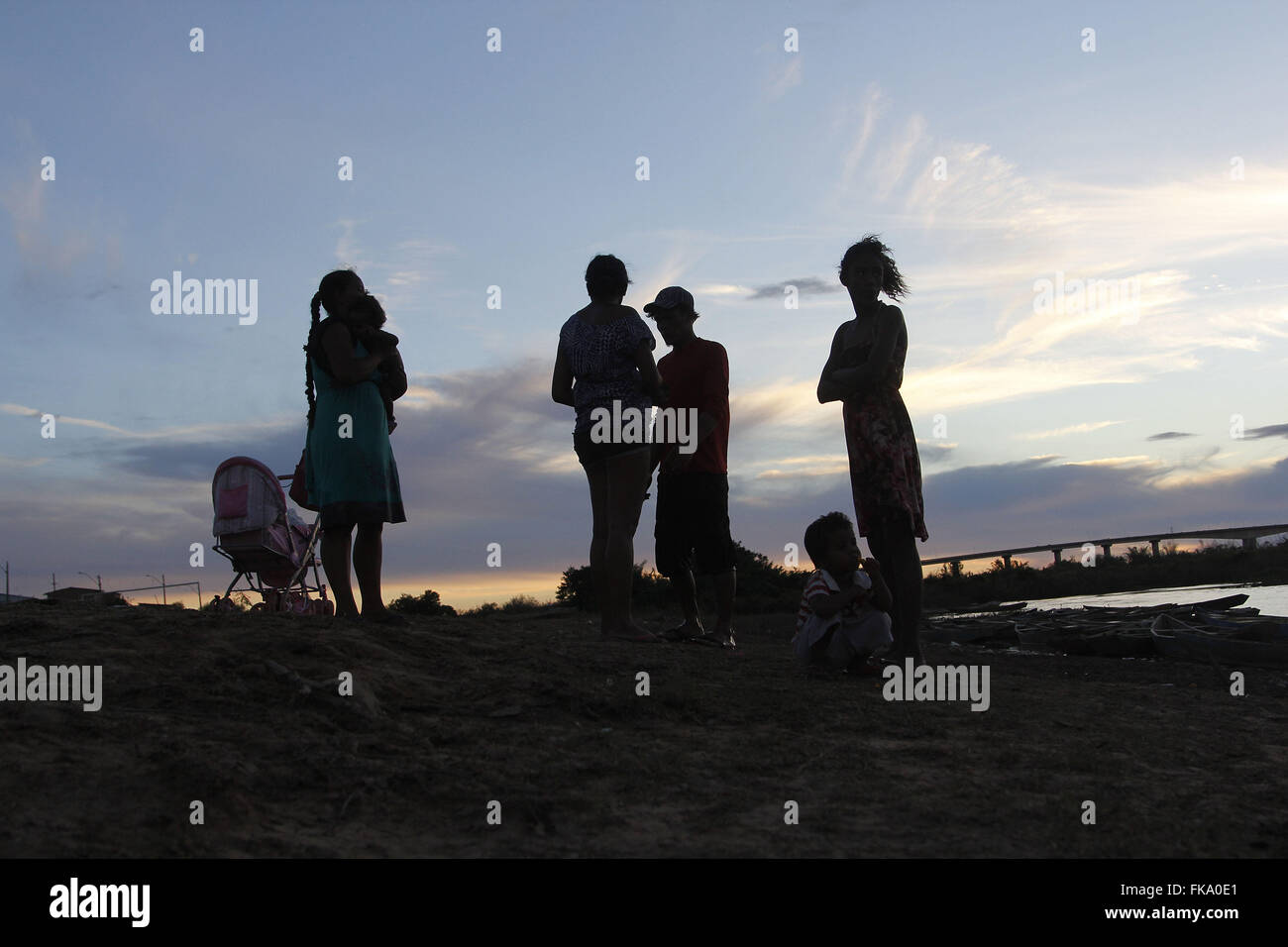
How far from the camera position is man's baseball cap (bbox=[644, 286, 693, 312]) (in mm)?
6016

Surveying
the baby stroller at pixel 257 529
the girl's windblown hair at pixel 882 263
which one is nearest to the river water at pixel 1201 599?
the girl's windblown hair at pixel 882 263

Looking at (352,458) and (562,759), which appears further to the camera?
(352,458)

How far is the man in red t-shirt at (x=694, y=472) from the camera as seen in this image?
19.4ft

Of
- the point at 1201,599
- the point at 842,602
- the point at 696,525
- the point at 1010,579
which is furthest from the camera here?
the point at 1010,579

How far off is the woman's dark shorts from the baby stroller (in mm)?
3945

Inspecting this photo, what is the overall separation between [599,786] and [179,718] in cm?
146

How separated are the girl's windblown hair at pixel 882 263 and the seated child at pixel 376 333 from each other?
7.77 ft

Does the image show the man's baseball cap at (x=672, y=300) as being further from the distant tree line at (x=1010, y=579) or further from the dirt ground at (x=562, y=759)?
the distant tree line at (x=1010, y=579)

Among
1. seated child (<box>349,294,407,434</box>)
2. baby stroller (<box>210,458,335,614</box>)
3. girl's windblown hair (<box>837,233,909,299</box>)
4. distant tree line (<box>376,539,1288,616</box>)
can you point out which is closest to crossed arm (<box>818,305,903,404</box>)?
girl's windblown hair (<box>837,233,909,299</box>)

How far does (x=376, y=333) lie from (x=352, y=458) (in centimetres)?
66

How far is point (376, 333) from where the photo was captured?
526cm

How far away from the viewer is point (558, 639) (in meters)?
5.63

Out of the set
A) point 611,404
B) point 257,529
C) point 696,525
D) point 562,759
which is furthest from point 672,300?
point 257,529

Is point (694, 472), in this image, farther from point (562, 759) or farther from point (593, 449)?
point (562, 759)
